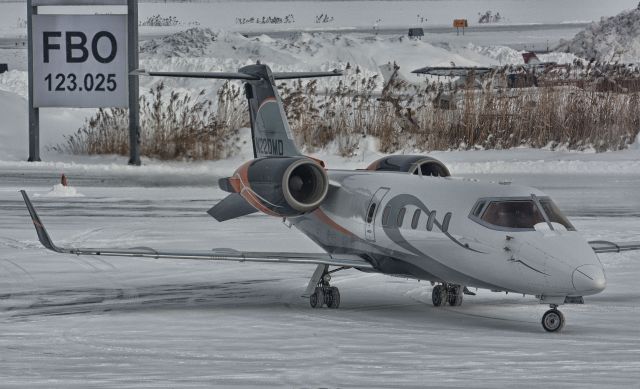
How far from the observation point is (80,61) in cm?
3120

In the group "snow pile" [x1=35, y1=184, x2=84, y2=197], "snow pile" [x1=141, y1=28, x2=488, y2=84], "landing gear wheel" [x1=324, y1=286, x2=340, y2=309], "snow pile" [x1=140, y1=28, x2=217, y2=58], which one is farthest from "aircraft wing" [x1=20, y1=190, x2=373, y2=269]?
"snow pile" [x1=140, y1=28, x2=217, y2=58]

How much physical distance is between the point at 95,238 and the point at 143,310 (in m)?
5.91

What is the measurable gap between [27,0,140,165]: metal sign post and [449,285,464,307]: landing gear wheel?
16.7 meters

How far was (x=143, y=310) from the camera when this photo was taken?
580 inches

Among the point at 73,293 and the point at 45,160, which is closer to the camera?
the point at 73,293

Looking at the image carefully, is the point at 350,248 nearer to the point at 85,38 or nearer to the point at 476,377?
the point at 476,377

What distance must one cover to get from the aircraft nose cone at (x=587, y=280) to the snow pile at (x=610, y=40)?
44.7 m

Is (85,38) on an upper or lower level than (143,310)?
upper

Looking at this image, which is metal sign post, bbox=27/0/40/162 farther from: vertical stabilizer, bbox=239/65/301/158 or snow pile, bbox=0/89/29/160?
vertical stabilizer, bbox=239/65/301/158

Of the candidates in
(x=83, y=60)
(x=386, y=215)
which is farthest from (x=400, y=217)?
(x=83, y=60)

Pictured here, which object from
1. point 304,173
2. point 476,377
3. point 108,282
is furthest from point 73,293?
point 476,377

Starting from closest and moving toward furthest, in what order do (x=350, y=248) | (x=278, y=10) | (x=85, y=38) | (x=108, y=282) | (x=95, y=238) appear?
(x=350, y=248) → (x=108, y=282) → (x=95, y=238) → (x=85, y=38) → (x=278, y=10)

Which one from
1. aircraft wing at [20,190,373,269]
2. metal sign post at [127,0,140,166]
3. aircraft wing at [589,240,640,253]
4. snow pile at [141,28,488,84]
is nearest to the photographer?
aircraft wing at [20,190,373,269]

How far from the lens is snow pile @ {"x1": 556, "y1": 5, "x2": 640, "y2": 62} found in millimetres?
57219
